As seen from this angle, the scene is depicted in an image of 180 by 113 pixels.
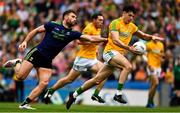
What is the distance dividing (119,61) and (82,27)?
503 inches

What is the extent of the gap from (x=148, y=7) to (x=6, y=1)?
27.4ft

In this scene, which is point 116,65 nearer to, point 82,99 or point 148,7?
point 82,99

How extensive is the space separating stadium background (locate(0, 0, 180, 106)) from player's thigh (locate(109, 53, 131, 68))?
830cm

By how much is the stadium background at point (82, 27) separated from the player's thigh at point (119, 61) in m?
8.30

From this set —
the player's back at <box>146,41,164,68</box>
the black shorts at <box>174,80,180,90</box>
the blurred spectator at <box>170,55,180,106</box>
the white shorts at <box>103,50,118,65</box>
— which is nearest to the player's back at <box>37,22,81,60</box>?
Answer: the white shorts at <box>103,50,118,65</box>

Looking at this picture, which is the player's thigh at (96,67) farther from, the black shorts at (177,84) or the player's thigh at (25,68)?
the black shorts at (177,84)

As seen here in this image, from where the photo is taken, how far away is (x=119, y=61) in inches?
834

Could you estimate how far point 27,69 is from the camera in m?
20.6

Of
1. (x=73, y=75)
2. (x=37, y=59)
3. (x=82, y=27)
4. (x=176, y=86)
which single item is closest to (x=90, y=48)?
(x=73, y=75)

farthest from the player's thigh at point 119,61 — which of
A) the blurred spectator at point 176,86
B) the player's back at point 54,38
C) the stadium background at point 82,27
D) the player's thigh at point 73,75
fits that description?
the stadium background at point 82,27

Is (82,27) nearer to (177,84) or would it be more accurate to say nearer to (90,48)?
(177,84)

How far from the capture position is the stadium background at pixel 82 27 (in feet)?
98.7

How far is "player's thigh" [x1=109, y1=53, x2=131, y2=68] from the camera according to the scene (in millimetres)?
21156

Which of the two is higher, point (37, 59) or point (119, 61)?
point (37, 59)
